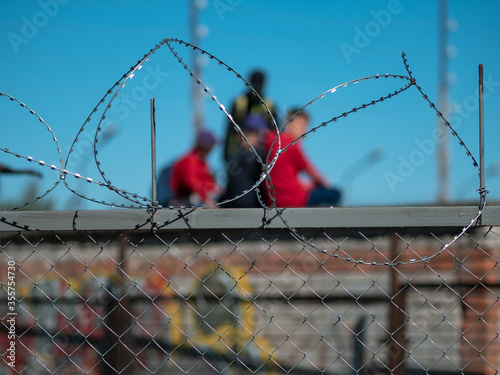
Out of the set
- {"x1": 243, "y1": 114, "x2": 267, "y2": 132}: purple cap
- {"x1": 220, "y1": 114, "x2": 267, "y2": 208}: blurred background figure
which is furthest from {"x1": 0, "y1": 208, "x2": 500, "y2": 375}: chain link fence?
{"x1": 243, "y1": 114, "x2": 267, "y2": 132}: purple cap

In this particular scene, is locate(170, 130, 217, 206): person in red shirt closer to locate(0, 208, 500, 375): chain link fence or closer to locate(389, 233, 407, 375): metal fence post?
locate(0, 208, 500, 375): chain link fence

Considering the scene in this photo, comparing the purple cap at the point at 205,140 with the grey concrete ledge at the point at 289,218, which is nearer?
the grey concrete ledge at the point at 289,218

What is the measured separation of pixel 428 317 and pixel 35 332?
7.57 ft

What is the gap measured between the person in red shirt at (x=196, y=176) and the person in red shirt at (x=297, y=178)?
83 cm

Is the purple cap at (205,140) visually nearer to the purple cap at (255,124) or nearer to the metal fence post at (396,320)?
the purple cap at (255,124)

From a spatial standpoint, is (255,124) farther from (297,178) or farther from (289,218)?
(289,218)

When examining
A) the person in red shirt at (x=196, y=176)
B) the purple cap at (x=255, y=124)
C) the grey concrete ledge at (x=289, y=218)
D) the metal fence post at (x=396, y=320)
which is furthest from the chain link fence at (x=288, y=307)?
the person in red shirt at (x=196, y=176)

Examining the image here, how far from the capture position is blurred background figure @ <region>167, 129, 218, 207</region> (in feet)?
15.4

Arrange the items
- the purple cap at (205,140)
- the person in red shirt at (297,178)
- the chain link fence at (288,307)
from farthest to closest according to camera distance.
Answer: the purple cap at (205,140)
the person in red shirt at (297,178)
the chain link fence at (288,307)

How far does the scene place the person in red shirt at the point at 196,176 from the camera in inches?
184

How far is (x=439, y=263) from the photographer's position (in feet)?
9.63

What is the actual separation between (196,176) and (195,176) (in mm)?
17

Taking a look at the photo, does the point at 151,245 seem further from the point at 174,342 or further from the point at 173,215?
the point at 173,215

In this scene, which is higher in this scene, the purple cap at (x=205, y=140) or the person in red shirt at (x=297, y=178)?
the purple cap at (x=205, y=140)
